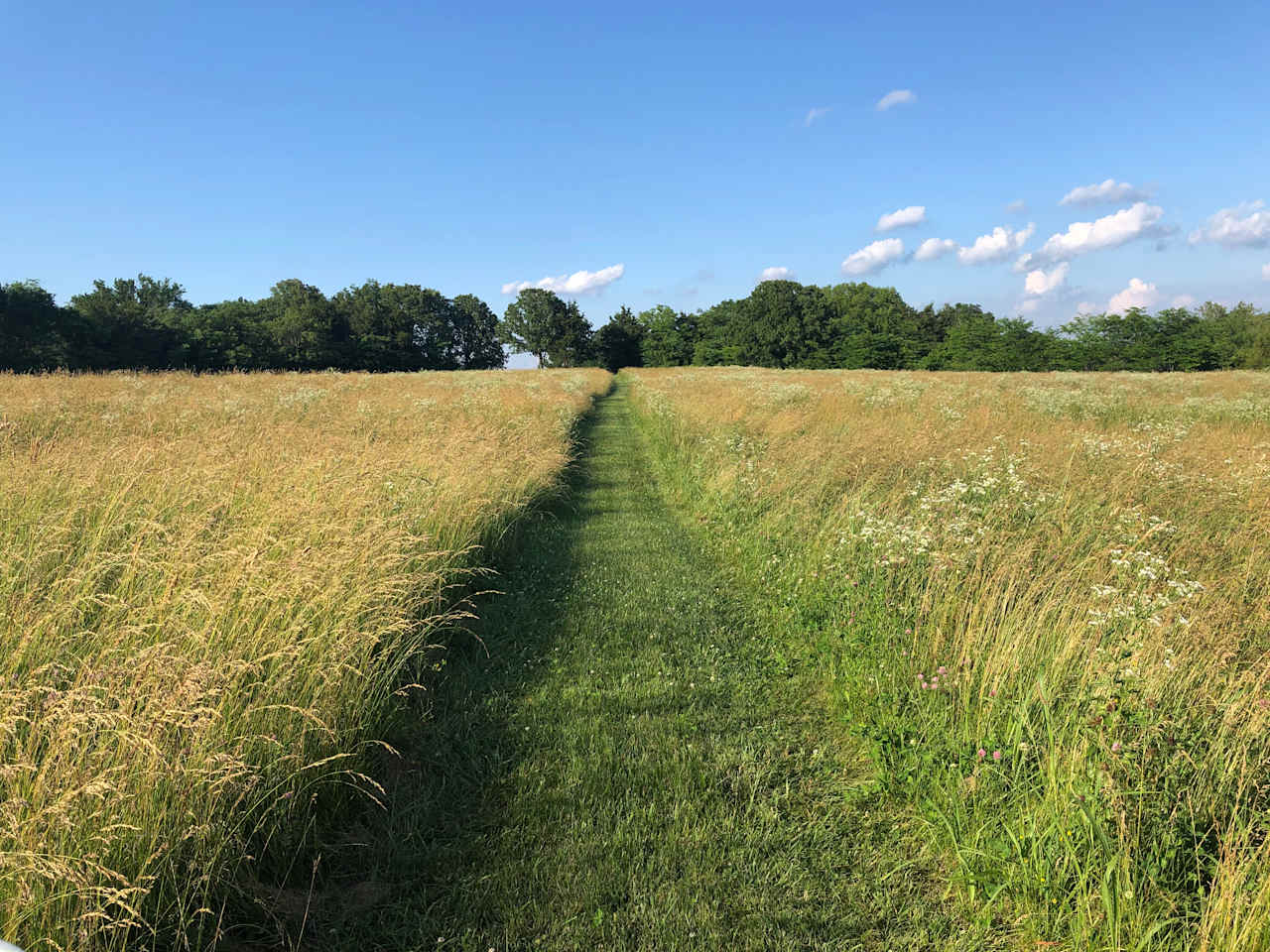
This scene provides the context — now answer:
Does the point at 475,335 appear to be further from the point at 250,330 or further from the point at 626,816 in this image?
the point at 626,816

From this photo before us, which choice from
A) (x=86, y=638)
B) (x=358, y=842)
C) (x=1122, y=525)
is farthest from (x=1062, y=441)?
(x=86, y=638)

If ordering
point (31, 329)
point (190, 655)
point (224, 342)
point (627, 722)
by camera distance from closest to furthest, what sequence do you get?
point (190, 655) → point (627, 722) → point (31, 329) → point (224, 342)

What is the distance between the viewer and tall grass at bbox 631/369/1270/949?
8.09ft

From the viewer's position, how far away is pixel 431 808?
334 cm

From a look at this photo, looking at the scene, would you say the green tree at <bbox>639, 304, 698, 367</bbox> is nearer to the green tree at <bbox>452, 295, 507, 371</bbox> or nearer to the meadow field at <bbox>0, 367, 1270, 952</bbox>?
the green tree at <bbox>452, 295, 507, 371</bbox>

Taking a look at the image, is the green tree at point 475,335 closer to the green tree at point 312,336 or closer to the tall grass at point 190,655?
the green tree at point 312,336

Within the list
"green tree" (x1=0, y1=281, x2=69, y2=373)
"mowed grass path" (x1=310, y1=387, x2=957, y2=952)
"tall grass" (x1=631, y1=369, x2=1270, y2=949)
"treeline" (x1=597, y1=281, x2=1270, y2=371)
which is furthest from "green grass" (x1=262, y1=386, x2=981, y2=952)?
"treeline" (x1=597, y1=281, x2=1270, y2=371)

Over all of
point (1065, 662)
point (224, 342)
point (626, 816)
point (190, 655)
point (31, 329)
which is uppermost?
point (224, 342)

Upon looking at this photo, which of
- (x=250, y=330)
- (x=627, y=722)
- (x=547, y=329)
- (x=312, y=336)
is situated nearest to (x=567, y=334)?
(x=547, y=329)

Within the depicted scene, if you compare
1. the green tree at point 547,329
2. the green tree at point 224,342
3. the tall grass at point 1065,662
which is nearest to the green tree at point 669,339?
the green tree at point 547,329

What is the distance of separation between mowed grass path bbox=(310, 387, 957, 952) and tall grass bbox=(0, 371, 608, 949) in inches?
20.5

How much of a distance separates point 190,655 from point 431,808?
162 cm

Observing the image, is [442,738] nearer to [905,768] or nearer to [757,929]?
[757,929]

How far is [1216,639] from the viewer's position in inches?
145
